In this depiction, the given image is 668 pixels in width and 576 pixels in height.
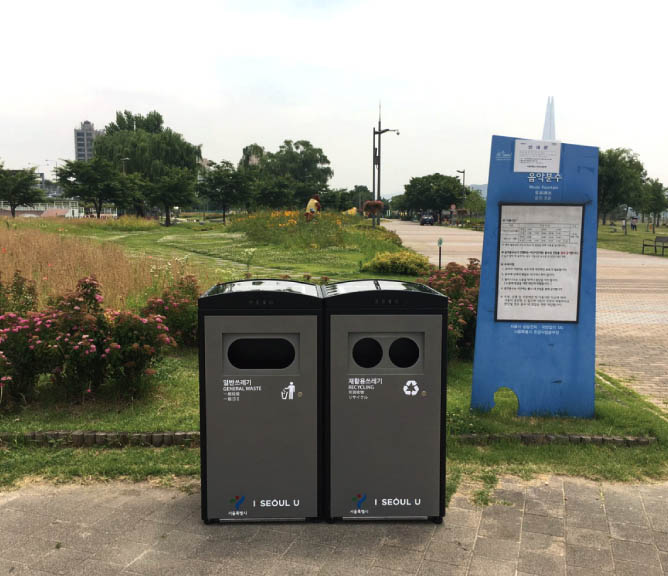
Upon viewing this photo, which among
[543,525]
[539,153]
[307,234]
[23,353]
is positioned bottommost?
[543,525]

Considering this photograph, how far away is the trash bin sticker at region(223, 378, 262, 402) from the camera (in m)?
3.67

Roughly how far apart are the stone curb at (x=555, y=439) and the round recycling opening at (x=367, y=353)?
1.76 metres

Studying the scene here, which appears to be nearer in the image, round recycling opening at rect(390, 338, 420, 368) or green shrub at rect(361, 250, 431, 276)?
round recycling opening at rect(390, 338, 420, 368)

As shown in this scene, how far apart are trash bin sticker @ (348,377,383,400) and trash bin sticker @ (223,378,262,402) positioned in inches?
20.9

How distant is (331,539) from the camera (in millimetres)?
3648

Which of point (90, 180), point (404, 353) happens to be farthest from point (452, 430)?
point (90, 180)

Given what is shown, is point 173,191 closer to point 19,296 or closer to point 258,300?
point 19,296

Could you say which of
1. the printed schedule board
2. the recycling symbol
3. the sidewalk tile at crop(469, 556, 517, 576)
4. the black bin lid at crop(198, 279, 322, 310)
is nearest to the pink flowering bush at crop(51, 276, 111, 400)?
the black bin lid at crop(198, 279, 322, 310)

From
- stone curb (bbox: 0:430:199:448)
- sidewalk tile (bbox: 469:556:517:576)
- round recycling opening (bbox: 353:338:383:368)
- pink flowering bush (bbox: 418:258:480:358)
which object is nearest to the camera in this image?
sidewalk tile (bbox: 469:556:517:576)

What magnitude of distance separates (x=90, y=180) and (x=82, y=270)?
111ft

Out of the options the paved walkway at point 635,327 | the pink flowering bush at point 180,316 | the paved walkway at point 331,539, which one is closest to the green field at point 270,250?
the pink flowering bush at point 180,316

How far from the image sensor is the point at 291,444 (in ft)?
12.3

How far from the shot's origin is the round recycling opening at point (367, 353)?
12.7 feet

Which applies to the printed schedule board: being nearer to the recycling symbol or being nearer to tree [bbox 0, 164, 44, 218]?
the recycling symbol
